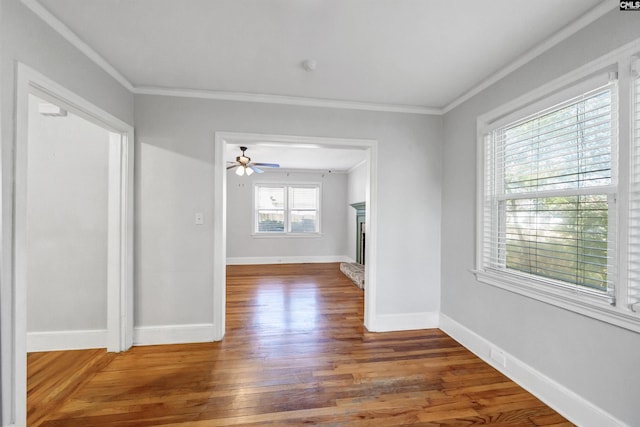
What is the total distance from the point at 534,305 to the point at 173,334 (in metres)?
3.14

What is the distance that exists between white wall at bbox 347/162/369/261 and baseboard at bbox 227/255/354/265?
36cm

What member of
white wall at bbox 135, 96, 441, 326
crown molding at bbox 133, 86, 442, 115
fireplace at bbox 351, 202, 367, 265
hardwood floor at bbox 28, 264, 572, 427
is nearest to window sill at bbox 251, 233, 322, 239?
fireplace at bbox 351, 202, 367, 265

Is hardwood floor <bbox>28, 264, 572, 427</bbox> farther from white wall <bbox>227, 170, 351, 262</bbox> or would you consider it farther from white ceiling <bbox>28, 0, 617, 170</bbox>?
white wall <bbox>227, 170, 351, 262</bbox>

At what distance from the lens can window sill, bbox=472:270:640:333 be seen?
145 centimetres

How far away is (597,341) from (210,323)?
9.81 feet

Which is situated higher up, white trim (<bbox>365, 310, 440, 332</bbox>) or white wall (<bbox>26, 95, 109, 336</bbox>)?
white wall (<bbox>26, 95, 109, 336</bbox>)

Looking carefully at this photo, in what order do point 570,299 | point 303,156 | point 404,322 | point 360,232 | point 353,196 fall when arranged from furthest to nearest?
1. point 353,196
2. point 360,232
3. point 303,156
4. point 404,322
5. point 570,299

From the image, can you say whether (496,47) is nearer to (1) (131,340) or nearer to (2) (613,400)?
(2) (613,400)

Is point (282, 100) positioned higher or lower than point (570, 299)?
higher

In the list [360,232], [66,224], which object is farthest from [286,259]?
[66,224]

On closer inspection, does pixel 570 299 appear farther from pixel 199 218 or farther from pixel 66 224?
pixel 66 224

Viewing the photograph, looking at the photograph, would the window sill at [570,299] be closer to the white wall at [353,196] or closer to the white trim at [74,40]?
the white trim at [74,40]

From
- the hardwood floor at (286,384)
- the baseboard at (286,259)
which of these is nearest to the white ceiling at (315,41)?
the hardwood floor at (286,384)

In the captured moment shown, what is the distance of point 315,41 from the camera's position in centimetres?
192
